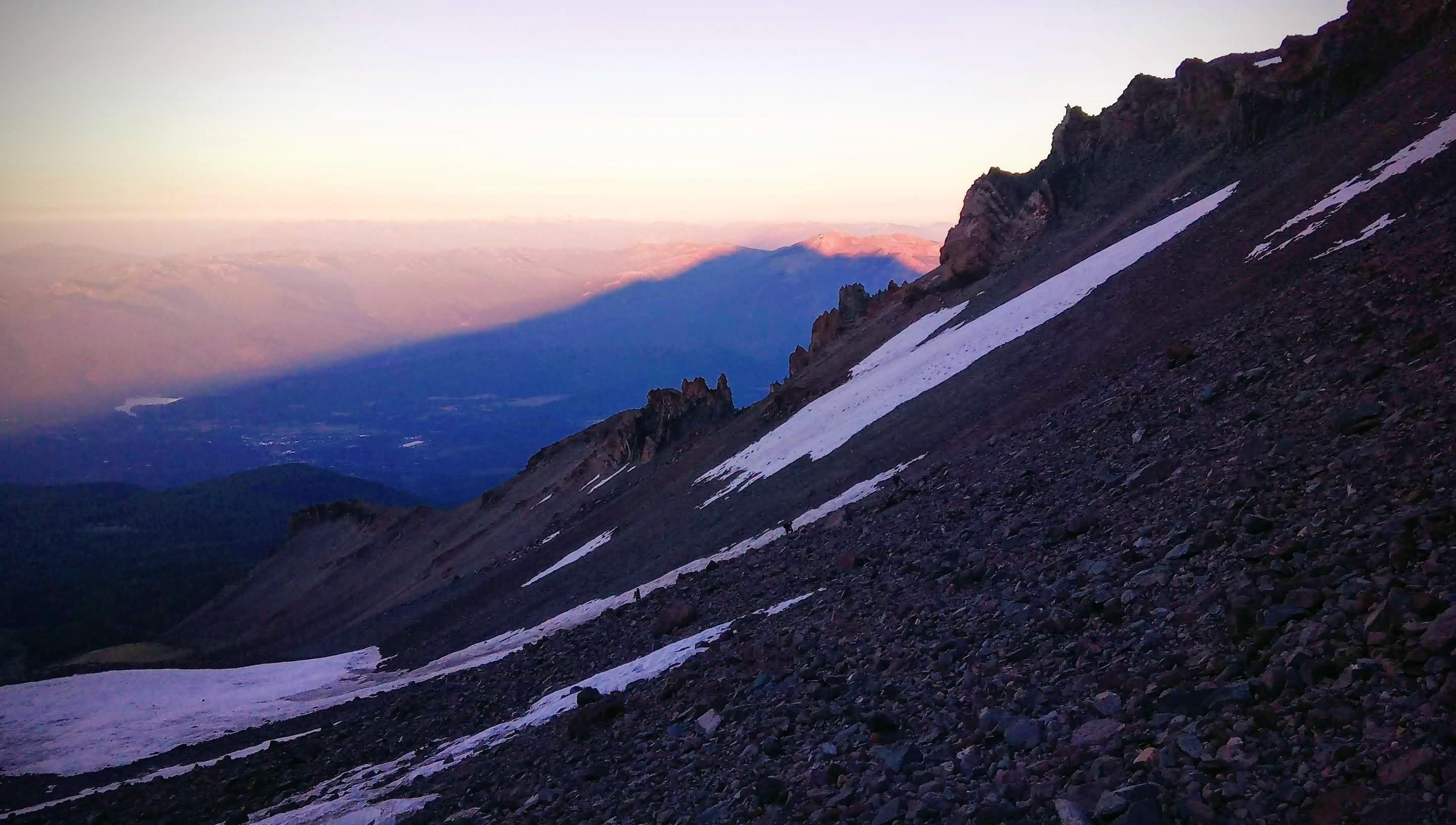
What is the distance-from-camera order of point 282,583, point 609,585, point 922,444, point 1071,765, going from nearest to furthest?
point 1071,765
point 922,444
point 609,585
point 282,583

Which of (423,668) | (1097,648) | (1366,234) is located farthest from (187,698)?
(1366,234)

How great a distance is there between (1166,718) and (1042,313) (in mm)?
25605

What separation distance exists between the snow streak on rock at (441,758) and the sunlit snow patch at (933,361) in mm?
15202

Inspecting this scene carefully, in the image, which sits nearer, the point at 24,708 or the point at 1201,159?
the point at 24,708

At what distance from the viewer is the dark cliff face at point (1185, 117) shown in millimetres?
31984

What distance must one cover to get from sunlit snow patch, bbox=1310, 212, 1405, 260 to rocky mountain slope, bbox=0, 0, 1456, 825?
0.45 feet

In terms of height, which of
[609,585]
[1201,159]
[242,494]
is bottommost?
[609,585]

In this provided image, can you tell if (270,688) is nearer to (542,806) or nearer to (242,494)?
(542,806)

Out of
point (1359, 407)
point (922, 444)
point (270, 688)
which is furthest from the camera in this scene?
point (270, 688)

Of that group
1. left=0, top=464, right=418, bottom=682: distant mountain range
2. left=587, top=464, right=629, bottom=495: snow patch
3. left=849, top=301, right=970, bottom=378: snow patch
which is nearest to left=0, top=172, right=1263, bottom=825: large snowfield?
left=849, top=301, right=970, bottom=378: snow patch

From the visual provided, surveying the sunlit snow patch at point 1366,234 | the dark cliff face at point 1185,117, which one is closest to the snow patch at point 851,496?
the sunlit snow patch at point 1366,234

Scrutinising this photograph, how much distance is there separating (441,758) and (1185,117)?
38270mm

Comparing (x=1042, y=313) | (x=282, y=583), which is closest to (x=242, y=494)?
(x=282, y=583)

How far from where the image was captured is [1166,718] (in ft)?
21.9
